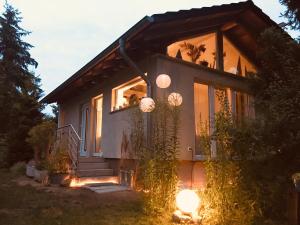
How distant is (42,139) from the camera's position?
8789 mm

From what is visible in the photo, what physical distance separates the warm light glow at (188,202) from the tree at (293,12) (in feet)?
16.2

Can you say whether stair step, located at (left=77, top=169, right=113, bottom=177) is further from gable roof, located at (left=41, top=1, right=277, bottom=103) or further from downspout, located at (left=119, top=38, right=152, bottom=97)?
gable roof, located at (left=41, top=1, right=277, bottom=103)

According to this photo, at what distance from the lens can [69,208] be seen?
484 cm

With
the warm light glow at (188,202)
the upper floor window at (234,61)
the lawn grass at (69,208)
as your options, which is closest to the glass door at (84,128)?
the lawn grass at (69,208)

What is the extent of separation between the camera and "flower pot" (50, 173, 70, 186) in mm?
6859

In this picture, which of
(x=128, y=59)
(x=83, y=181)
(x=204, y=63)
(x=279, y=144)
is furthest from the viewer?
(x=204, y=63)

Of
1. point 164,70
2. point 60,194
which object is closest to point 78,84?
point 164,70

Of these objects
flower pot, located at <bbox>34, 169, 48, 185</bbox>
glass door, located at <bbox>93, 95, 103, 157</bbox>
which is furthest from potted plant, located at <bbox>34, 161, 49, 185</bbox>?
glass door, located at <bbox>93, 95, 103, 157</bbox>

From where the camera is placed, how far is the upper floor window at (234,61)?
8.61 metres

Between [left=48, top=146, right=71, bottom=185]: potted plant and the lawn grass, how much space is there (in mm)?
537

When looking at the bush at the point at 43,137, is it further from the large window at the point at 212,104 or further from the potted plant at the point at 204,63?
the potted plant at the point at 204,63

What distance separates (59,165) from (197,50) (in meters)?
4.40

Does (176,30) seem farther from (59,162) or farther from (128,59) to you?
(59,162)

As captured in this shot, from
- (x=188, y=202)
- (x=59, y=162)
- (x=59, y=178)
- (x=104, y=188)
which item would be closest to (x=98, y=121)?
(x=59, y=162)
